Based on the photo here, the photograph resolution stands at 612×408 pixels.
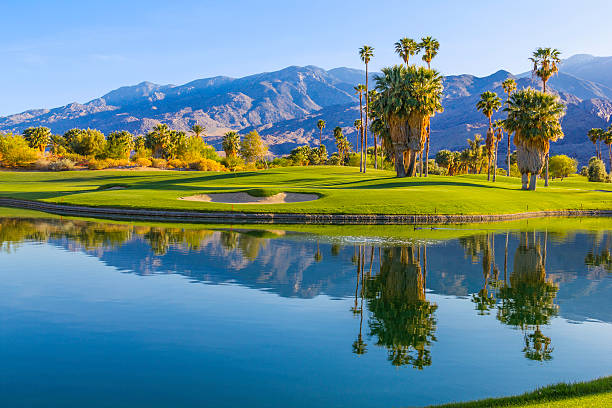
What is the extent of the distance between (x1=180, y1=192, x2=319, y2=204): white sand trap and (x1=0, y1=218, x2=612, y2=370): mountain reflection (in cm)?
1711

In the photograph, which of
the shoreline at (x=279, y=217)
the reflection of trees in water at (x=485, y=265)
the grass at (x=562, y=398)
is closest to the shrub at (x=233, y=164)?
the shoreline at (x=279, y=217)

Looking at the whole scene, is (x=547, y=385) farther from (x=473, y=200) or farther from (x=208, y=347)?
(x=473, y=200)

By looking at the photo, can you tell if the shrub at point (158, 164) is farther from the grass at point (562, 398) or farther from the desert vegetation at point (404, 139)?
the grass at point (562, 398)

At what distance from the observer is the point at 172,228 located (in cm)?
3603

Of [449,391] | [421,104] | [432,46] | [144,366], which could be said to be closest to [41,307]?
[144,366]

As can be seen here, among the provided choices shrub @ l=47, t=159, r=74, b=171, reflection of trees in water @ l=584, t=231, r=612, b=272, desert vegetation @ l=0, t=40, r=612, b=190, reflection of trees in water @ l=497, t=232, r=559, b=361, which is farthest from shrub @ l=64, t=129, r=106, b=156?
reflection of trees in water @ l=497, t=232, r=559, b=361

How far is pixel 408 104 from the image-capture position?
69500 mm

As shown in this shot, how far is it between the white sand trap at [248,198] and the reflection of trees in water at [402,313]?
30.0 meters

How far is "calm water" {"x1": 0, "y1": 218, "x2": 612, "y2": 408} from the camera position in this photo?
9.89 meters

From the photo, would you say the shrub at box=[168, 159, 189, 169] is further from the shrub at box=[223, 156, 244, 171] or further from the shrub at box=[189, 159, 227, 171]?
the shrub at box=[223, 156, 244, 171]

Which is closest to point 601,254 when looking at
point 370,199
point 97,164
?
point 370,199

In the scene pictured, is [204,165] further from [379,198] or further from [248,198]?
[379,198]

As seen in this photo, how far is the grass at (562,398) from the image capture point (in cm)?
821

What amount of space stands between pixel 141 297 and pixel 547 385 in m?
12.1
